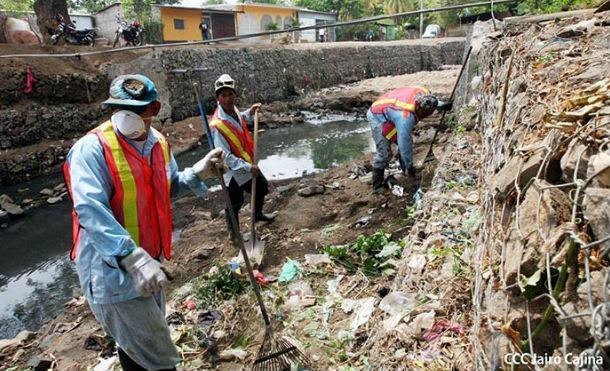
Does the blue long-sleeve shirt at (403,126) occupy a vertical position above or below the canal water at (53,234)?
above

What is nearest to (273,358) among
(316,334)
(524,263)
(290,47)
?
(316,334)

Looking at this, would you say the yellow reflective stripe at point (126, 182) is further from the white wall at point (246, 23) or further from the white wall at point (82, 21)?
the white wall at point (246, 23)

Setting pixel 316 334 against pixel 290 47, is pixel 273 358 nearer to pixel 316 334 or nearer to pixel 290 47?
pixel 316 334

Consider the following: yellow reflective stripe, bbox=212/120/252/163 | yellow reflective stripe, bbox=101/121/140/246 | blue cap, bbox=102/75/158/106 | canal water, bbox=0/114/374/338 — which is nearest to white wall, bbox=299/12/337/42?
canal water, bbox=0/114/374/338

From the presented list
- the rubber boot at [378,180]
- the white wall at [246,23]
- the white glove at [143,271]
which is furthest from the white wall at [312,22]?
the white glove at [143,271]

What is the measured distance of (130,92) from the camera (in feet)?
7.42

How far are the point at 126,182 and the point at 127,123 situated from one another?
1.07 ft

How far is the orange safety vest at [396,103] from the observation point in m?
5.41

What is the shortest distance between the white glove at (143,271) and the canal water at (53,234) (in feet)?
11.6

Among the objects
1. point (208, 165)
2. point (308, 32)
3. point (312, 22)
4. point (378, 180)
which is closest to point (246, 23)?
point (308, 32)

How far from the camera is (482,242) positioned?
2066 mm

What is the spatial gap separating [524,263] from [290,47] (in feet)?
61.9

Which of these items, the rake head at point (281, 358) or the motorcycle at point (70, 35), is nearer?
the rake head at point (281, 358)

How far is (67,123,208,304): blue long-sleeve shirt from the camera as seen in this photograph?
2.01m
